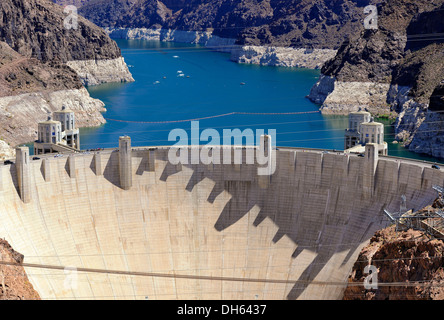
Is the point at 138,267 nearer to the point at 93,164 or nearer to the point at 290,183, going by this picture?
the point at 93,164

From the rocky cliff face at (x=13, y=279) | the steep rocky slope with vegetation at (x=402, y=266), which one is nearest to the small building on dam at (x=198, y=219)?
the rocky cliff face at (x=13, y=279)

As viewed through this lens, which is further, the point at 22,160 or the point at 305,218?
the point at 305,218

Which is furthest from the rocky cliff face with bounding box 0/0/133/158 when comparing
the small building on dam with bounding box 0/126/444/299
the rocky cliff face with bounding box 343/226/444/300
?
the rocky cliff face with bounding box 343/226/444/300

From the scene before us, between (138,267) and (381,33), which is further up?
(381,33)

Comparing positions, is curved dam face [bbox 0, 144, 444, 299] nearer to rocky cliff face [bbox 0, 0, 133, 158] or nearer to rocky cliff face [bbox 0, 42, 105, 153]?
rocky cliff face [bbox 0, 0, 133, 158]

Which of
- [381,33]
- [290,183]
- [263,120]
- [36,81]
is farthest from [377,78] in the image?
[290,183]
